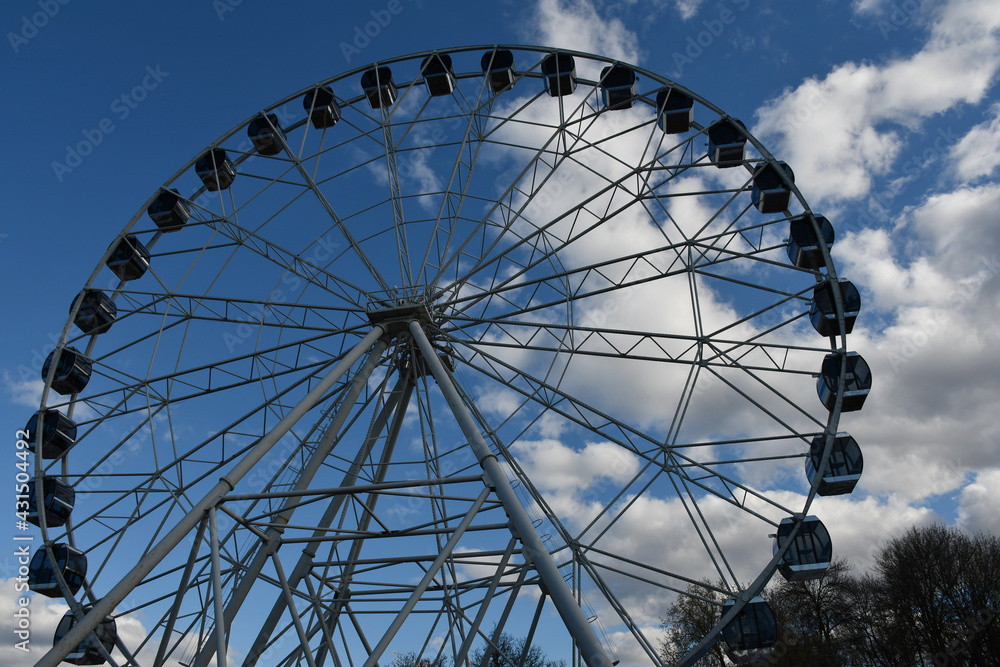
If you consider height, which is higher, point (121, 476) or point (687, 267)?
point (687, 267)

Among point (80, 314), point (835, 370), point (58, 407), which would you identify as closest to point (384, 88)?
point (80, 314)

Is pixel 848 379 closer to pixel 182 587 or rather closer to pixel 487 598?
pixel 487 598

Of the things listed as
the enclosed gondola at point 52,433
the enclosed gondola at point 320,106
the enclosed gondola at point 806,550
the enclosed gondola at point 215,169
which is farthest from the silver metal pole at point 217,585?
the enclosed gondola at point 320,106

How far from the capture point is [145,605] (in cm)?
1359

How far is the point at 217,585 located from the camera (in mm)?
9695

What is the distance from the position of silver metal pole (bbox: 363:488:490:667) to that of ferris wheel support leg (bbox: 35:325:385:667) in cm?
327

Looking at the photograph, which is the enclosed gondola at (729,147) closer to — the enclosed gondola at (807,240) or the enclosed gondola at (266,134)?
the enclosed gondola at (807,240)

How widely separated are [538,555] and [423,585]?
1523 millimetres

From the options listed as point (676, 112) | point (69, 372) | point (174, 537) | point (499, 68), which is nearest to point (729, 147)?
point (676, 112)

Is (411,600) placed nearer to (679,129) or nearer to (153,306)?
(153,306)

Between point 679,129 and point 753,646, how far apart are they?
11.1 metres

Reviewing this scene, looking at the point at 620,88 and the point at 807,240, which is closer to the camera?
the point at 807,240

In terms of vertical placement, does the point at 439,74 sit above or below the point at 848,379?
above

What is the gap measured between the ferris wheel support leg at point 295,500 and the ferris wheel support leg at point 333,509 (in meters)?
0.73
